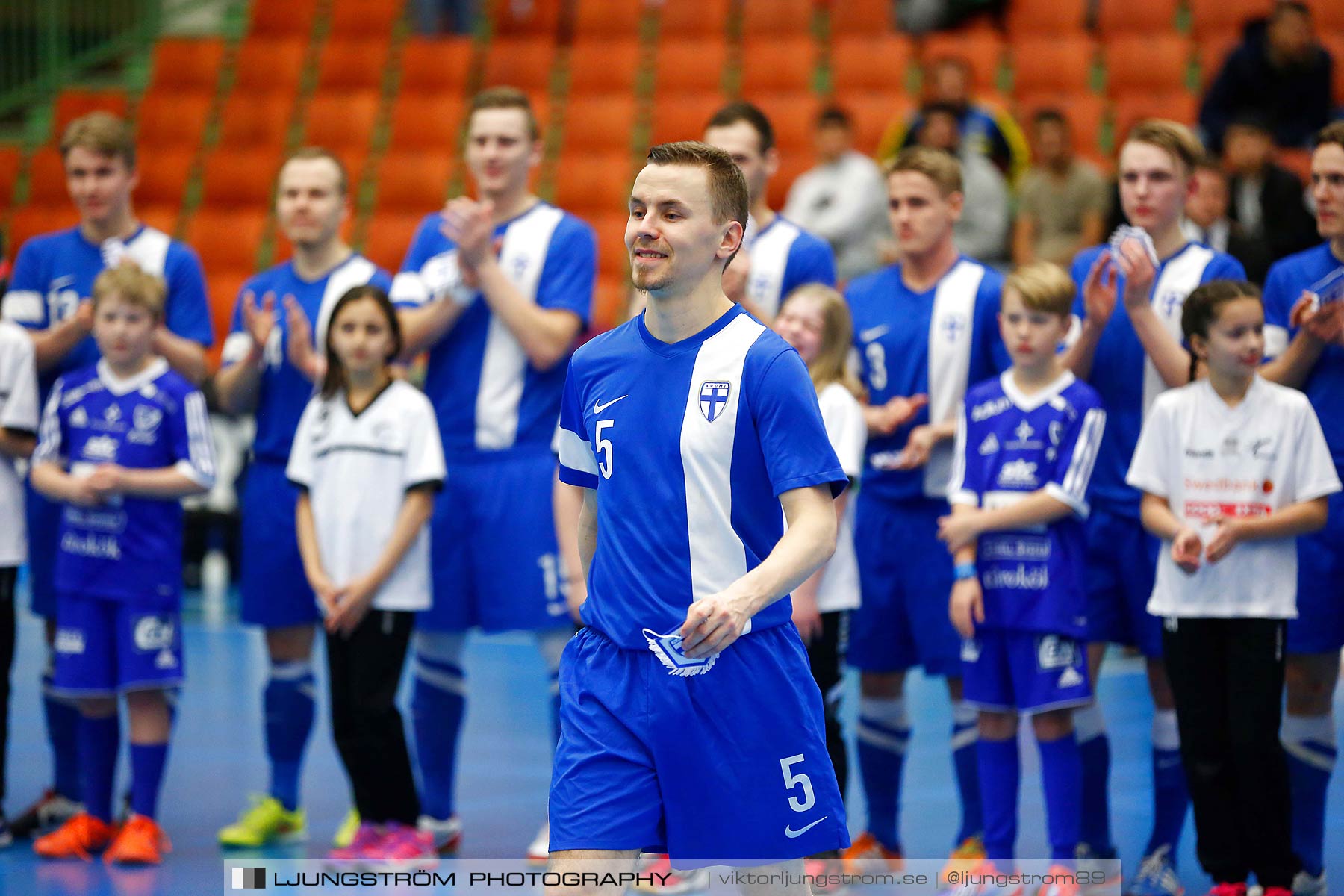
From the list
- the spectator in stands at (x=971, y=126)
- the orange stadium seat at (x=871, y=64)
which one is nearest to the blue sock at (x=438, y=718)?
the spectator in stands at (x=971, y=126)

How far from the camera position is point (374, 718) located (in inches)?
192

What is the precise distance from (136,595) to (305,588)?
0.56 m

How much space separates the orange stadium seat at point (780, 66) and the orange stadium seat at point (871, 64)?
0.22 meters

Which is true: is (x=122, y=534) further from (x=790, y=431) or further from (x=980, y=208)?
(x=980, y=208)

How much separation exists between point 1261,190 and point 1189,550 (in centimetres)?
491

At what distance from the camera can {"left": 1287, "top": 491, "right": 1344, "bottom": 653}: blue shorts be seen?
4527 mm

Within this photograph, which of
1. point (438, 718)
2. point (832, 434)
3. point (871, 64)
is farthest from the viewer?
point (871, 64)

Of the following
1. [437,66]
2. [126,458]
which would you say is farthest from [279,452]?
[437,66]

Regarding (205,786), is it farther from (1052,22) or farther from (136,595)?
(1052,22)

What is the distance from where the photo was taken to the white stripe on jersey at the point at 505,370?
206 inches

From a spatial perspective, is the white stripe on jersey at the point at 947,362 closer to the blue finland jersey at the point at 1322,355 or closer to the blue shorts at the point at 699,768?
the blue finland jersey at the point at 1322,355

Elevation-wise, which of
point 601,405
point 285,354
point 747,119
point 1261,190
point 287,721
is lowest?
point 287,721

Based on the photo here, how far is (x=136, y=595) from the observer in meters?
5.11

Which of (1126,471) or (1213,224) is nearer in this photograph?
(1126,471)
